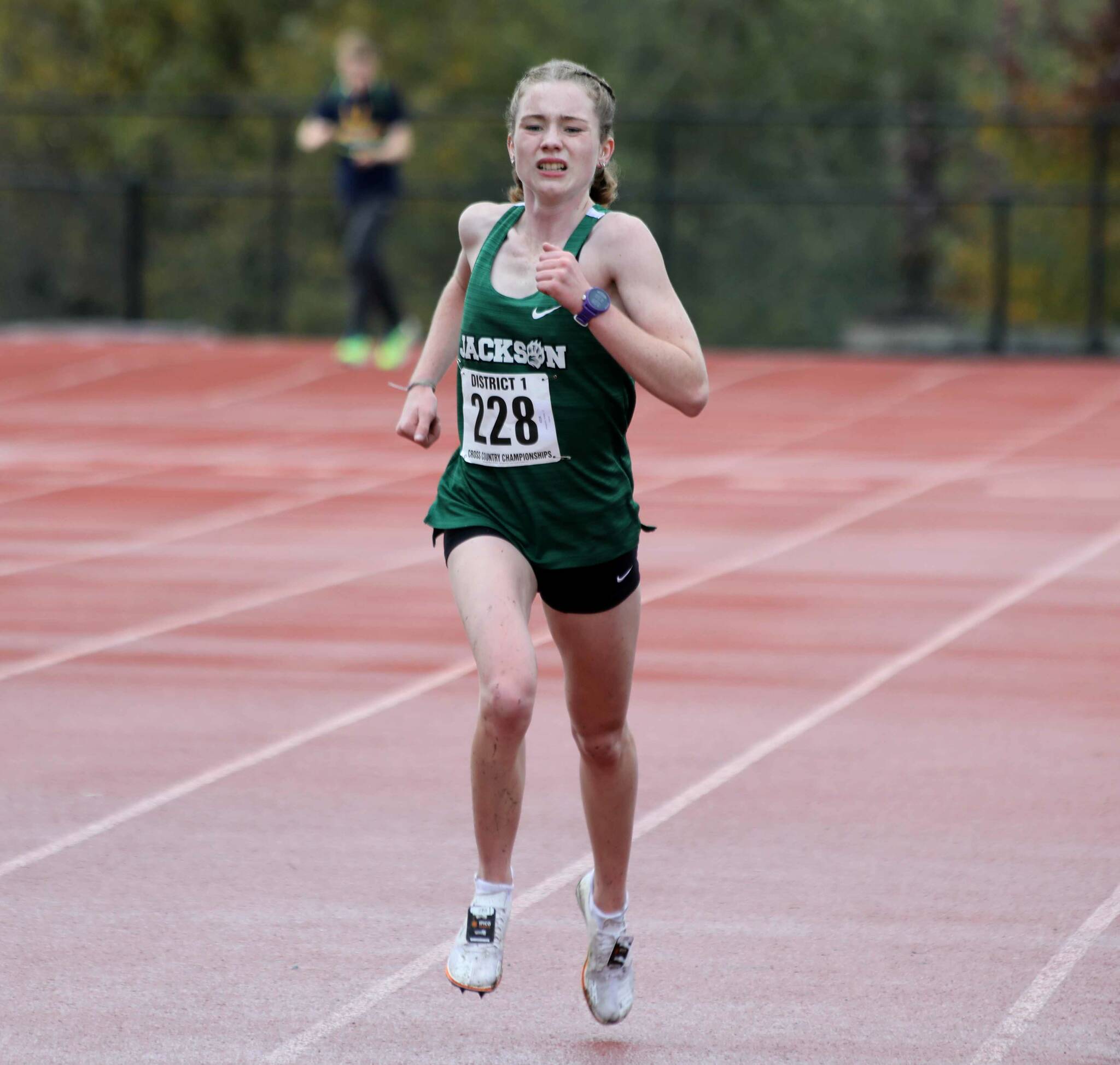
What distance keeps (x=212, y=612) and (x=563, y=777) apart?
9.51 feet

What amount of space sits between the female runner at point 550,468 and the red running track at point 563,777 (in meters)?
0.43

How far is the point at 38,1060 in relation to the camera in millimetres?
4125

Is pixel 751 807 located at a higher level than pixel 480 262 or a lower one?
lower

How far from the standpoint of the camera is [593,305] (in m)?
4.16

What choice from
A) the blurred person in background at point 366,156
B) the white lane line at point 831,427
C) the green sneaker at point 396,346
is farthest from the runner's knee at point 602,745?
the green sneaker at point 396,346

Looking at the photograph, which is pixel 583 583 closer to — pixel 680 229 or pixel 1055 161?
pixel 1055 161

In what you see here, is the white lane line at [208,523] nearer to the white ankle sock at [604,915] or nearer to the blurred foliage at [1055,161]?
the white ankle sock at [604,915]

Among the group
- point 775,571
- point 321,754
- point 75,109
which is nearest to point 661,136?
point 75,109

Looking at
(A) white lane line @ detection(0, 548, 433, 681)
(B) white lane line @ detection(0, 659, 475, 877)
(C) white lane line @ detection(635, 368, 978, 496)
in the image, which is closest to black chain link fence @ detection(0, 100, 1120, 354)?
(C) white lane line @ detection(635, 368, 978, 496)

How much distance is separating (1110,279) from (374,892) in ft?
74.2

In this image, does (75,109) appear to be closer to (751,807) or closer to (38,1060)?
(751,807)

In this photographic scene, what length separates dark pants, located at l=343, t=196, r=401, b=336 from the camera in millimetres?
17312

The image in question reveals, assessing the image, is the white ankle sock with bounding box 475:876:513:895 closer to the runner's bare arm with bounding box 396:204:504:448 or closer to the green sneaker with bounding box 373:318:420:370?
the runner's bare arm with bounding box 396:204:504:448

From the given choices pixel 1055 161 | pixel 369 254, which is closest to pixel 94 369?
pixel 369 254
